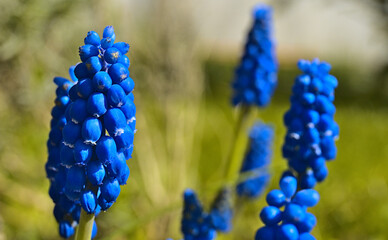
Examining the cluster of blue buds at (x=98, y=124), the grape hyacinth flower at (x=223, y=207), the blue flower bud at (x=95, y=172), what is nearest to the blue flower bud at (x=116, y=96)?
the cluster of blue buds at (x=98, y=124)

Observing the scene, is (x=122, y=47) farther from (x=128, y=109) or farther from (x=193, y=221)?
(x=193, y=221)

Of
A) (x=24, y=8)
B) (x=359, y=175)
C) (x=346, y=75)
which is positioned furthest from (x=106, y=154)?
(x=346, y=75)

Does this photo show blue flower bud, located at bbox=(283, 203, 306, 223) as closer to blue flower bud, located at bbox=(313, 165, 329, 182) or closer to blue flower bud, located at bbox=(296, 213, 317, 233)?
blue flower bud, located at bbox=(296, 213, 317, 233)

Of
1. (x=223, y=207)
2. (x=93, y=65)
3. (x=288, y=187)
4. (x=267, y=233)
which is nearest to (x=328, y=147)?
(x=288, y=187)

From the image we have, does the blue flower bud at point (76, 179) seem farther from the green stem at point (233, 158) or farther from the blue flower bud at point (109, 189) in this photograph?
the green stem at point (233, 158)

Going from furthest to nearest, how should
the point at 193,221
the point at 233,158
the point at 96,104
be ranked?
the point at 233,158
the point at 193,221
the point at 96,104

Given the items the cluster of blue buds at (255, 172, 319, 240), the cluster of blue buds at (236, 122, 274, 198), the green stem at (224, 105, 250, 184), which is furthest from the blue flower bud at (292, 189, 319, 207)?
the cluster of blue buds at (236, 122, 274, 198)
